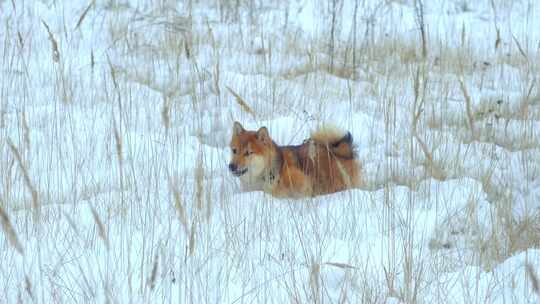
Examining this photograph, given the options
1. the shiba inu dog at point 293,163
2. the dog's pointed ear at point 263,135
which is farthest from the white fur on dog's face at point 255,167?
the dog's pointed ear at point 263,135

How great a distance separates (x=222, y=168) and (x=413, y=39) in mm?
3855

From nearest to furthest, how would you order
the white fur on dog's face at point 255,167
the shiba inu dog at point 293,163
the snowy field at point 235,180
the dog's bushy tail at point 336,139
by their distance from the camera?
1. the snowy field at point 235,180
2. the shiba inu dog at point 293,163
3. the white fur on dog's face at point 255,167
4. the dog's bushy tail at point 336,139

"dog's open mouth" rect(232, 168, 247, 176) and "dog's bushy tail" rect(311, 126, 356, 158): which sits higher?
"dog's bushy tail" rect(311, 126, 356, 158)

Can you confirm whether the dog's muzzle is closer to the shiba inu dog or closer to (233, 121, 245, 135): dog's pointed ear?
the shiba inu dog

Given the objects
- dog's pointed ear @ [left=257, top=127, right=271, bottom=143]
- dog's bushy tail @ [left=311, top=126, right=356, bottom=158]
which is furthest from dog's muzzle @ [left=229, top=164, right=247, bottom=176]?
dog's bushy tail @ [left=311, top=126, right=356, bottom=158]

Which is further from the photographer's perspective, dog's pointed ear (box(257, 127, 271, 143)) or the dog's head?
dog's pointed ear (box(257, 127, 271, 143))

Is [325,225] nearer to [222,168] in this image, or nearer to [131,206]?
[131,206]

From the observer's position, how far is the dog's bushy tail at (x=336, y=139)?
16.2 ft

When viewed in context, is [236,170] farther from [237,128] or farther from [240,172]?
[237,128]

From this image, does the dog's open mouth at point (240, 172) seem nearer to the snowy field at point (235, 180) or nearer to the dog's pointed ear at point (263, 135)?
the snowy field at point (235, 180)

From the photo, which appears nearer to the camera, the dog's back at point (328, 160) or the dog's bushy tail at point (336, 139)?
the dog's back at point (328, 160)

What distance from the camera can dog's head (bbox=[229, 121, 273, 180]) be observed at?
4825mm

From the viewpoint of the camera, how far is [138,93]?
6.04 m

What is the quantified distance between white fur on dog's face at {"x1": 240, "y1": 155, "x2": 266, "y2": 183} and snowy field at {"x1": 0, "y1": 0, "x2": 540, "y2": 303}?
0.08 metres
